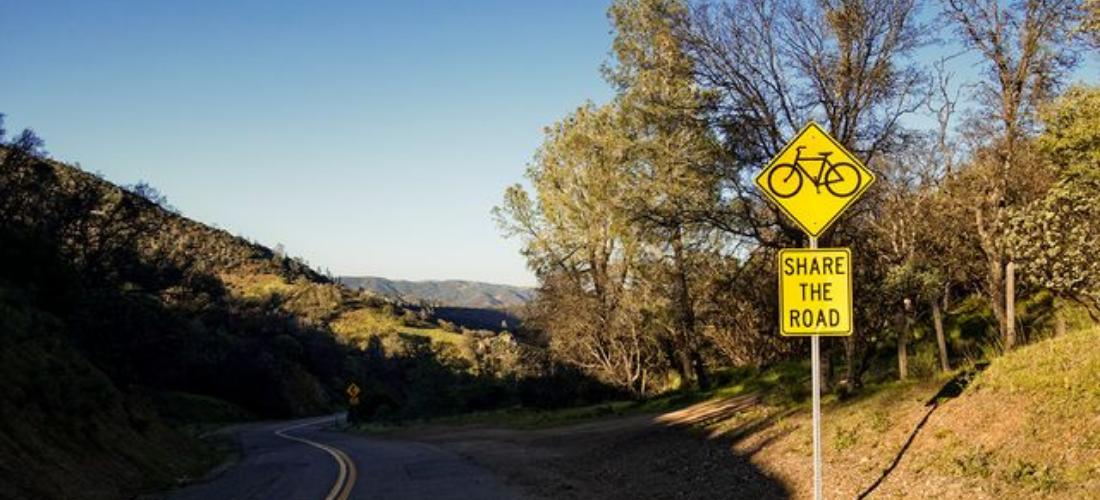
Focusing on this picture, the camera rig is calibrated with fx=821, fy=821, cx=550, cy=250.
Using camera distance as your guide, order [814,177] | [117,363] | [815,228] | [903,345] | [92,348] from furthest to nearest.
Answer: [117,363], [92,348], [903,345], [814,177], [815,228]

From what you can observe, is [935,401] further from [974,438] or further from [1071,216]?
[1071,216]

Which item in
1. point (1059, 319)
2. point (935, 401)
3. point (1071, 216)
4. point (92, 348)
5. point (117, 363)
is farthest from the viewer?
point (117, 363)

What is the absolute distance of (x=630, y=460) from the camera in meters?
16.5

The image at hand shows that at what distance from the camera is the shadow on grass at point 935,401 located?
32.4 feet

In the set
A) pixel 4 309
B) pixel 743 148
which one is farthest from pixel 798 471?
pixel 4 309

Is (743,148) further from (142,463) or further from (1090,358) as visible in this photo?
(142,463)

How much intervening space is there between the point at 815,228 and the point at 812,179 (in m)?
0.56

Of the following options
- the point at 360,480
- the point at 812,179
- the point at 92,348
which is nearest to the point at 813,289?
the point at 812,179

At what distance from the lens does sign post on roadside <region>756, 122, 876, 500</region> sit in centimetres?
789

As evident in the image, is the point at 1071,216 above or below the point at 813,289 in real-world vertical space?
above

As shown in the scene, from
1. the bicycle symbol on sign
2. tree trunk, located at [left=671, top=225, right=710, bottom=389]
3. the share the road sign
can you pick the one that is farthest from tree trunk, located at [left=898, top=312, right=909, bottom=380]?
tree trunk, located at [left=671, top=225, right=710, bottom=389]

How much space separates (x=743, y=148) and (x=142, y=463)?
1600 centimetres

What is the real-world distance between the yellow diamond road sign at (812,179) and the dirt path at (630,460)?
4161mm

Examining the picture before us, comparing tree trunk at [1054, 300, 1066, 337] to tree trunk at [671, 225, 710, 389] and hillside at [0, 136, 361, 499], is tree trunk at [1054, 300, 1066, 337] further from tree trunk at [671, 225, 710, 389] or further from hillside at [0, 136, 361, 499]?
hillside at [0, 136, 361, 499]
